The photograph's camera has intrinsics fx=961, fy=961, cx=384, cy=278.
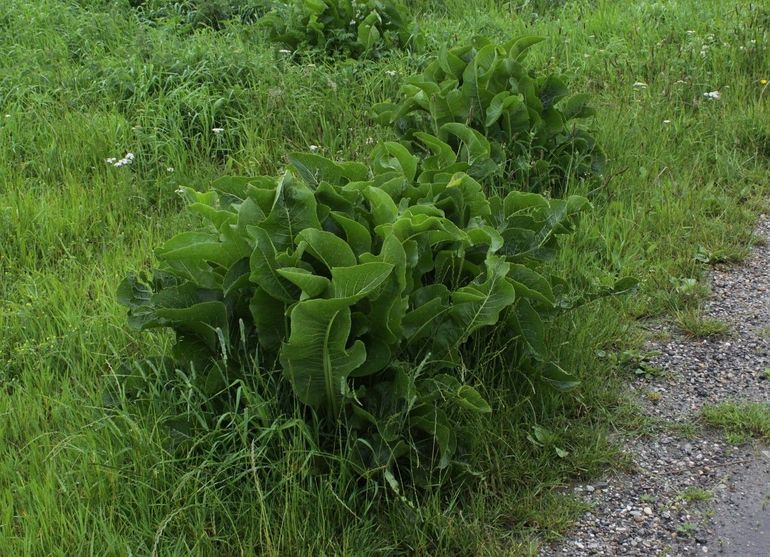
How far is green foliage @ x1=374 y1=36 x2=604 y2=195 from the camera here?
4.95 m

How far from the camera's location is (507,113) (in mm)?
5051

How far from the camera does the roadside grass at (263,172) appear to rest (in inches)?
123

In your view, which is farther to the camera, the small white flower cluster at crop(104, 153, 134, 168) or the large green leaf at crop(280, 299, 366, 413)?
the small white flower cluster at crop(104, 153, 134, 168)

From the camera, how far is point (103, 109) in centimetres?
600

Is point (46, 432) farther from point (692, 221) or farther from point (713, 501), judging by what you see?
point (692, 221)

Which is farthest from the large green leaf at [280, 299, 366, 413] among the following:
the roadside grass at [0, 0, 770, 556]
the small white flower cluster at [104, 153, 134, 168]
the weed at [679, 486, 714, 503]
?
the small white flower cluster at [104, 153, 134, 168]

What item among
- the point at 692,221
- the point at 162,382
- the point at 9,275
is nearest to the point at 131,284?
the point at 162,382

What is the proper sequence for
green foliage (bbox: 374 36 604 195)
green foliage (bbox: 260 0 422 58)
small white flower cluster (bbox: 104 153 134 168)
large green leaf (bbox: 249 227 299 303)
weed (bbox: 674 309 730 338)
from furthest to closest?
green foliage (bbox: 260 0 422 58) → small white flower cluster (bbox: 104 153 134 168) → green foliage (bbox: 374 36 604 195) → weed (bbox: 674 309 730 338) → large green leaf (bbox: 249 227 299 303)

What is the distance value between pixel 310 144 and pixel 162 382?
2.79m

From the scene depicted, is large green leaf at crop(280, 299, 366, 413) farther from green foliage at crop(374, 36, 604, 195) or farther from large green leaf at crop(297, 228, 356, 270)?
green foliage at crop(374, 36, 604, 195)

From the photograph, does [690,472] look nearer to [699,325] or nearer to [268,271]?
[699,325]

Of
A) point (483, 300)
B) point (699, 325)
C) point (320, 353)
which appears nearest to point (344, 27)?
point (699, 325)

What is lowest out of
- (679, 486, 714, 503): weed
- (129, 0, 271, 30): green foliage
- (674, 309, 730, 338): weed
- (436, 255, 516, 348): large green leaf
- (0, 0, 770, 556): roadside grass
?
(674, 309, 730, 338): weed

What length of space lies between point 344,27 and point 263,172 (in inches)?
70.7
